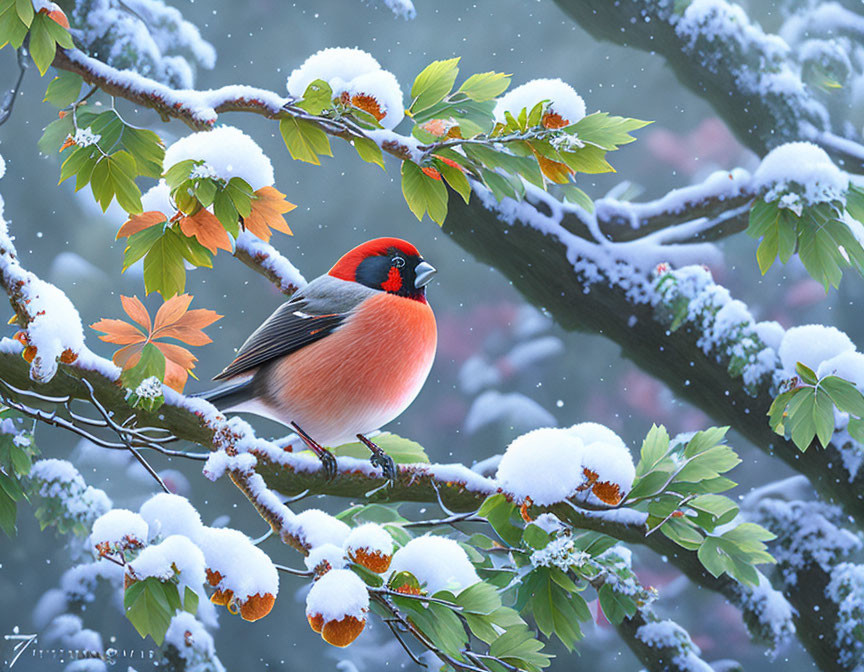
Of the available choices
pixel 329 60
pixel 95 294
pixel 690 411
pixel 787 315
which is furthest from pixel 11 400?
pixel 787 315

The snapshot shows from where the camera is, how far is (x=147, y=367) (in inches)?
24.3

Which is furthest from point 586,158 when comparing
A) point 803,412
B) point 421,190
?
point 803,412

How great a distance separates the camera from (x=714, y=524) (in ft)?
2.14

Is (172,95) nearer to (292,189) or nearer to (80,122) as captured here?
(80,122)

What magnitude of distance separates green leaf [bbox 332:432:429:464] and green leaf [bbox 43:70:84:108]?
0.47 m

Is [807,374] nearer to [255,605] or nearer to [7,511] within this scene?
[255,605]

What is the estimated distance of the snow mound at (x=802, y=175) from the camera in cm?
73

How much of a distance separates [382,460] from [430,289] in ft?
0.99

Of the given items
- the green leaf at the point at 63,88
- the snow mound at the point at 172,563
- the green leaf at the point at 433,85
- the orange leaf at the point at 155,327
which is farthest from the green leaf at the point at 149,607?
the green leaf at the point at 63,88

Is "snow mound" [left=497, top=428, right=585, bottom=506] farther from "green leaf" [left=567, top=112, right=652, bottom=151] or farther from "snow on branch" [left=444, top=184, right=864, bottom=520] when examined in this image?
"snow on branch" [left=444, top=184, right=864, bottom=520]

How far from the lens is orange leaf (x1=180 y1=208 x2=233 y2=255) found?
562 mm

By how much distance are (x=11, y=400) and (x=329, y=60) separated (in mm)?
438

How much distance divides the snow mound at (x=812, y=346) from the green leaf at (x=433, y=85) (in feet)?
1.74

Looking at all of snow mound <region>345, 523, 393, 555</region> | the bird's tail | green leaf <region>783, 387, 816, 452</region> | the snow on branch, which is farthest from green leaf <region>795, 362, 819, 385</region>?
the bird's tail
